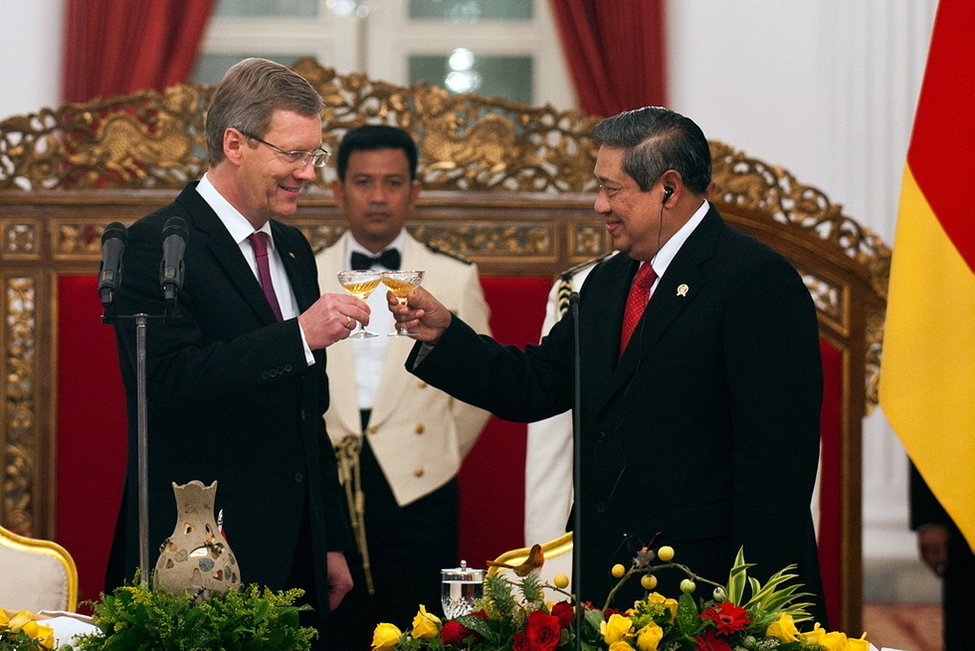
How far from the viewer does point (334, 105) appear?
362 centimetres

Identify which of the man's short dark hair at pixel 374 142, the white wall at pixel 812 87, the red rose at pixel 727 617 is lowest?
the red rose at pixel 727 617

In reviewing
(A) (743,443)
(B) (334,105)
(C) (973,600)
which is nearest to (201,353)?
(A) (743,443)

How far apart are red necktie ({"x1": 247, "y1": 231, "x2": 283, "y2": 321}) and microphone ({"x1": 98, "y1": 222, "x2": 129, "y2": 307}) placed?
0.50 meters

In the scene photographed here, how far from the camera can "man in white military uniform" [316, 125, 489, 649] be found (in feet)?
10.4

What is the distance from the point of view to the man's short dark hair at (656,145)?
2.17 meters

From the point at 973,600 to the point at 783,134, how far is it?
2.77 meters

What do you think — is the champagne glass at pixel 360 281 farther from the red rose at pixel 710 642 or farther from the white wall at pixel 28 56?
the white wall at pixel 28 56

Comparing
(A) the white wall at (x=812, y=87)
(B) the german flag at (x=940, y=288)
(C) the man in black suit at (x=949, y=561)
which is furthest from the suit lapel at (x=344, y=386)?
(A) the white wall at (x=812, y=87)

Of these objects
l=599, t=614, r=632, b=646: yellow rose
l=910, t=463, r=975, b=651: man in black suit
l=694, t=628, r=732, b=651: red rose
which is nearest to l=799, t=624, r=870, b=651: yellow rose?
l=694, t=628, r=732, b=651: red rose

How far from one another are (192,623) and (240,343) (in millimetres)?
693

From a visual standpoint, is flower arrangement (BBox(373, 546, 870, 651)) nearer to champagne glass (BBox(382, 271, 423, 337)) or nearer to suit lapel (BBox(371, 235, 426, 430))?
champagne glass (BBox(382, 271, 423, 337))

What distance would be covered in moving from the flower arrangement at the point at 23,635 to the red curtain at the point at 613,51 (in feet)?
13.6

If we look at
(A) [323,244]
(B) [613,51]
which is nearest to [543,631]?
(A) [323,244]

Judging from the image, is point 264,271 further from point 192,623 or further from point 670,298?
point 192,623
